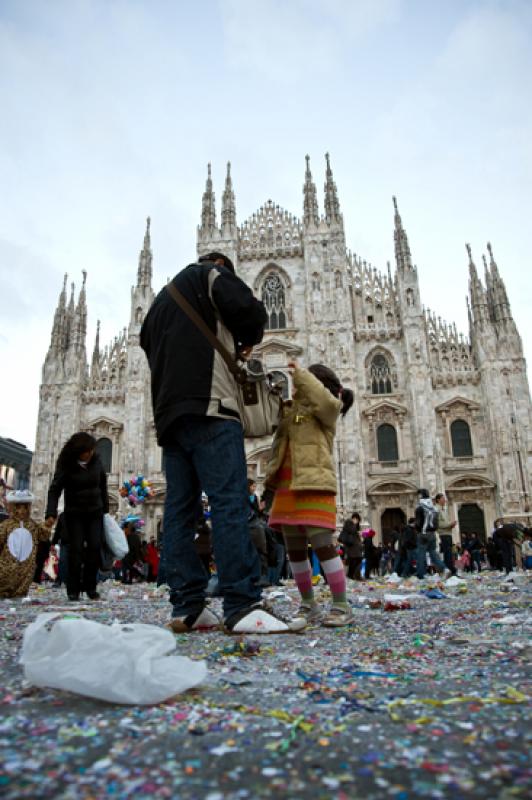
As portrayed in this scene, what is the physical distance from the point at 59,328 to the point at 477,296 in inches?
814

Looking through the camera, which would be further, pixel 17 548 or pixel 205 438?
pixel 17 548

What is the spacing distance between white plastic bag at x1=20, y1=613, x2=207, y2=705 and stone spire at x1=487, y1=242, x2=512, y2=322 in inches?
1024

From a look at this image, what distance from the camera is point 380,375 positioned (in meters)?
25.3

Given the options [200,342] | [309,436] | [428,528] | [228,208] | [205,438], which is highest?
[228,208]

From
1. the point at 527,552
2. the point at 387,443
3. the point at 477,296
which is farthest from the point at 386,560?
the point at 477,296

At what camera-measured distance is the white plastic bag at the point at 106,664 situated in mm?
1575

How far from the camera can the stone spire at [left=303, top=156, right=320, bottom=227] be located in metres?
27.2

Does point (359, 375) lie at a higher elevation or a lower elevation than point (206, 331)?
higher

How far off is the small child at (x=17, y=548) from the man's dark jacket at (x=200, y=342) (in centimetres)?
378

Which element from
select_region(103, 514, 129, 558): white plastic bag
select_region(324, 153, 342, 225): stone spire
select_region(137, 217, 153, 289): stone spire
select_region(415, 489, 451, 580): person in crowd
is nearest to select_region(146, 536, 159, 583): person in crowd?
select_region(415, 489, 451, 580): person in crowd

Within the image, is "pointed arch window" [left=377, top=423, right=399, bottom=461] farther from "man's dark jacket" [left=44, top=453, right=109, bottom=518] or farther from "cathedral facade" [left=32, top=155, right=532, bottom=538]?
"man's dark jacket" [left=44, top=453, right=109, bottom=518]

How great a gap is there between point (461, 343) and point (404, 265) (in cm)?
464

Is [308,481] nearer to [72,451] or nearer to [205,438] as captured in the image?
[205,438]

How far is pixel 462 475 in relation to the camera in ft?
75.6
